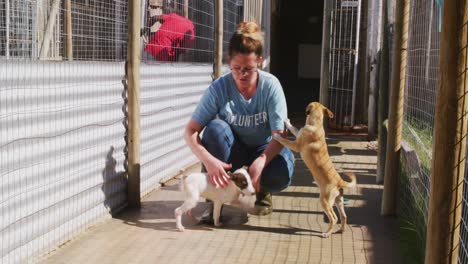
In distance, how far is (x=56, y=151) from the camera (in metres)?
3.75

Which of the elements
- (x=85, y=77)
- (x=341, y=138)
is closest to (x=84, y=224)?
(x=85, y=77)

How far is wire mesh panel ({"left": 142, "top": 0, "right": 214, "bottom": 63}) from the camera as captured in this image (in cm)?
547

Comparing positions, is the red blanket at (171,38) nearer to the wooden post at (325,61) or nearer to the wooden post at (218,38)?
the wooden post at (218,38)

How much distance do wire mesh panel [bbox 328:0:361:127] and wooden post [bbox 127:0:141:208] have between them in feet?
19.2

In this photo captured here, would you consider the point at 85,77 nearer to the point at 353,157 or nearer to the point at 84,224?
the point at 84,224

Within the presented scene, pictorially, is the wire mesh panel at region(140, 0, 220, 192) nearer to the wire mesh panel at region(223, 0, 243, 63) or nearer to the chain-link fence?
the chain-link fence

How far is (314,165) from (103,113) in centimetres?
149

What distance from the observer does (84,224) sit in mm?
4145

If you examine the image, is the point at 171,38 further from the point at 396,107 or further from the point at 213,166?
the point at 396,107

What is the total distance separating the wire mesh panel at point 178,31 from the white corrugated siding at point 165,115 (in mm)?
117

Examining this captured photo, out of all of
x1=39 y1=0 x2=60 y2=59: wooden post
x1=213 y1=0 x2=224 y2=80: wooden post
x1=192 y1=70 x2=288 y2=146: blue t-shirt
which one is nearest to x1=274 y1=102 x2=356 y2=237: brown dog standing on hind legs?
x1=192 y1=70 x2=288 y2=146: blue t-shirt

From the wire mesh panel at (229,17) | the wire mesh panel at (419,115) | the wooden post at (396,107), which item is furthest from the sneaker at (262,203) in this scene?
the wire mesh panel at (229,17)

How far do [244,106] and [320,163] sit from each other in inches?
27.9

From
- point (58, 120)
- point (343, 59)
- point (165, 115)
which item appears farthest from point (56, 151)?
point (343, 59)
